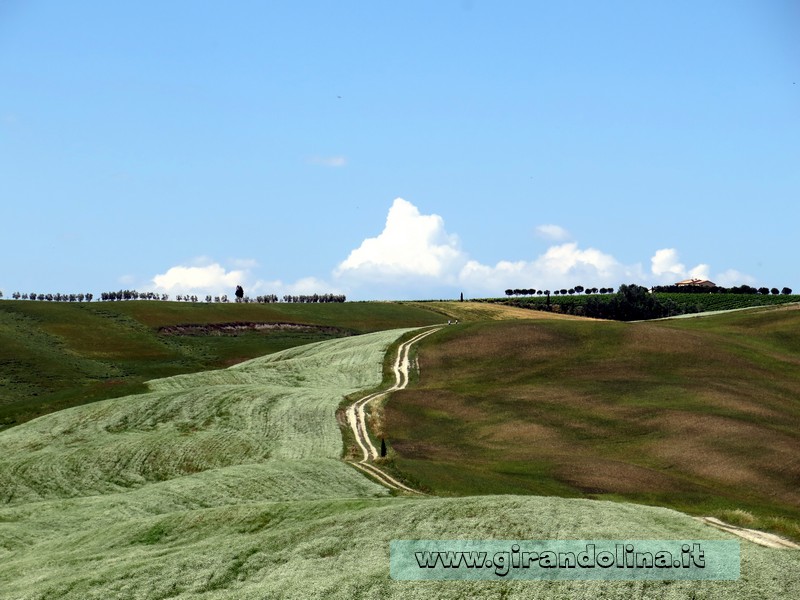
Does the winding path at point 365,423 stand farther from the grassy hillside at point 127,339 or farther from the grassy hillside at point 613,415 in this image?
the grassy hillside at point 127,339

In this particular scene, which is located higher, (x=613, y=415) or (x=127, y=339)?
(x=127, y=339)

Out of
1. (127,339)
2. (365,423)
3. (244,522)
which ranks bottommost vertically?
(244,522)

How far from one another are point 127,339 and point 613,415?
308 feet

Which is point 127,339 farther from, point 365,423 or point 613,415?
point 613,415

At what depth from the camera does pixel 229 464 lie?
230ft

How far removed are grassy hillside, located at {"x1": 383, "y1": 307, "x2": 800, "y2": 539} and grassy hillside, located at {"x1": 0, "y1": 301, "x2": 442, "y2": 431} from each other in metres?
35.6

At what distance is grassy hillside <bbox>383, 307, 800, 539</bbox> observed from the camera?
212 feet

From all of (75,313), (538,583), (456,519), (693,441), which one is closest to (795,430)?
(693,441)

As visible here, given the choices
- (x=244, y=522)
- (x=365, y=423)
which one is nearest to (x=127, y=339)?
(x=365, y=423)

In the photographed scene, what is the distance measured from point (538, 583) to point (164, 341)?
13478 cm

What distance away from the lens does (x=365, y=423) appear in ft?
272

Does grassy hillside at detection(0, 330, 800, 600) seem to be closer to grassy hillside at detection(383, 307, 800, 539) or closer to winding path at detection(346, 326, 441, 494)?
winding path at detection(346, 326, 441, 494)

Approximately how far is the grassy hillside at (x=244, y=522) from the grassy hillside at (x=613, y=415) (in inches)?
331

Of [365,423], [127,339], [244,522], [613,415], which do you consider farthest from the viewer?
[127,339]
